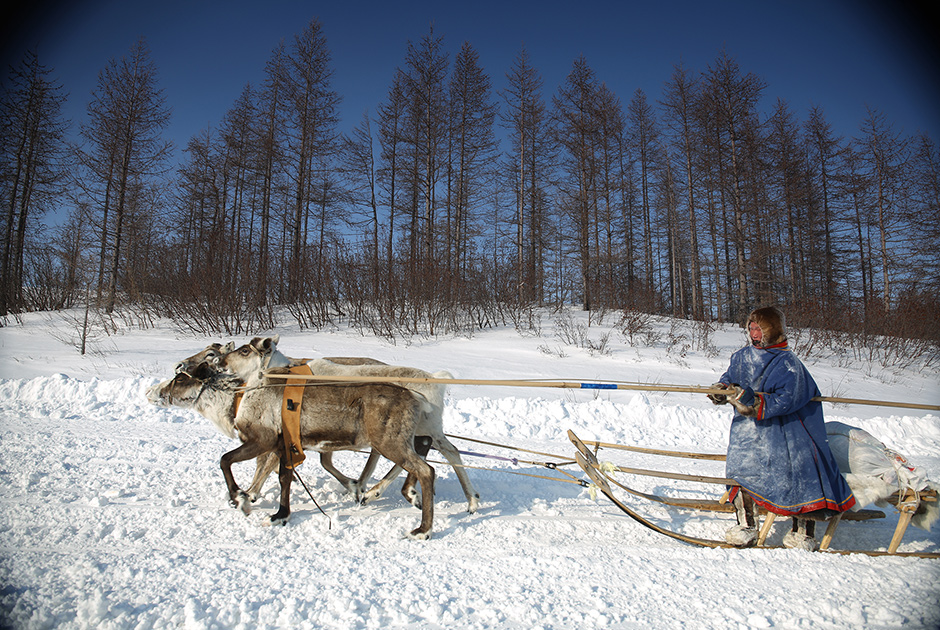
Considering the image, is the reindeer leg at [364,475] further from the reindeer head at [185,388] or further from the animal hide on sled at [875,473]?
the animal hide on sled at [875,473]

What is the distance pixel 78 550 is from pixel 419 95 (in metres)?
22.5

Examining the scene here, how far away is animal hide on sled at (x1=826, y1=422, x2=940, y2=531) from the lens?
335cm

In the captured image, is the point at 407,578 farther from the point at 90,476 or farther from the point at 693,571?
the point at 90,476

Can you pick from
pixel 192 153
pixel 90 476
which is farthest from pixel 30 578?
Result: pixel 192 153

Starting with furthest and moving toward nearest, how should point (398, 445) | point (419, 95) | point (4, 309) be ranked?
point (419, 95) → point (4, 309) → point (398, 445)

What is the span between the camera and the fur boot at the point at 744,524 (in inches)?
135

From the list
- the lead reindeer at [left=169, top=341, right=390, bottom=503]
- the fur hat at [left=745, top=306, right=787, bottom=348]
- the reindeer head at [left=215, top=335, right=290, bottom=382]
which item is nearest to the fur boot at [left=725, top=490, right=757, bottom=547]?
the fur hat at [left=745, top=306, right=787, bottom=348]

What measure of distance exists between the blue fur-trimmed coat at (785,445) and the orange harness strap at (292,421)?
3693 millimetres

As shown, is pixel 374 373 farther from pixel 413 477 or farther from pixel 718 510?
pixel 718 510

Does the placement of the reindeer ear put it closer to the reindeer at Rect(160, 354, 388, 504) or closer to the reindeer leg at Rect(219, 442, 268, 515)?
the reindeer at Rect(160, 354, 388, 504)

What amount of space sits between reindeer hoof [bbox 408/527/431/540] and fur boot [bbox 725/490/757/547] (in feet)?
7.76

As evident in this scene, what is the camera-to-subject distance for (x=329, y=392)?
12.9 ft

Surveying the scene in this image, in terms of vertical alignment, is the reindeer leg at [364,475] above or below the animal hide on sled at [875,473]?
below

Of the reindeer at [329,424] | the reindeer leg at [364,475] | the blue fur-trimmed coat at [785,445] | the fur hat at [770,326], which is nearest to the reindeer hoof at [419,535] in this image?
the reindeer at [329,424]
